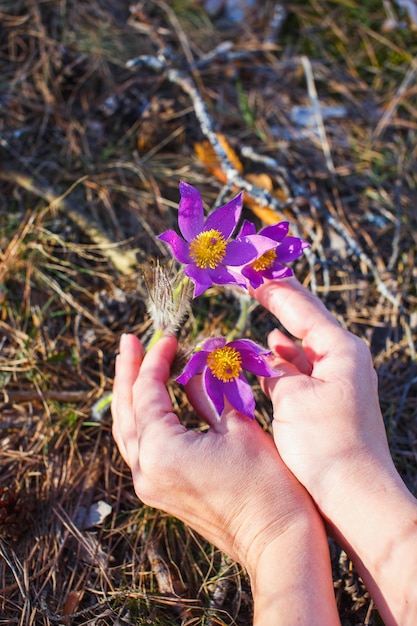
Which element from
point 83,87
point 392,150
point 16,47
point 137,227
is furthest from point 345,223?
point 16,47

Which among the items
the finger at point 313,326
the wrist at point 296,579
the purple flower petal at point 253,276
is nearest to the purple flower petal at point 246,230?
the purple flower petal at point 253,276

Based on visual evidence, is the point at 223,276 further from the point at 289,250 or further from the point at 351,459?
the point at 351,459

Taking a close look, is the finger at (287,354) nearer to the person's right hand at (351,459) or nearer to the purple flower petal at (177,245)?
the person's right hand at (351,459)

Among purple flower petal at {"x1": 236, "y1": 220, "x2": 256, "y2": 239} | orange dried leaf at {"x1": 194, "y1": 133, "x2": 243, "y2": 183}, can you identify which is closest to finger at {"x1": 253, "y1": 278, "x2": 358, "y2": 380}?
purple flower petal at {"x1": 236, "y1": 220, "x2": 256, "y2": 239}

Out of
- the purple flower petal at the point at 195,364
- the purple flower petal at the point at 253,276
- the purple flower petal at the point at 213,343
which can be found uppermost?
the purple flower petal at the point at 253,276

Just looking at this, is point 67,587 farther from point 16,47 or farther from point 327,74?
point 327,74

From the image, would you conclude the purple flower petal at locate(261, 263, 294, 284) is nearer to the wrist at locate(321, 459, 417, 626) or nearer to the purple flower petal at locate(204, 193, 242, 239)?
the purple flower petal at locate(204, 193, 242, 239)
